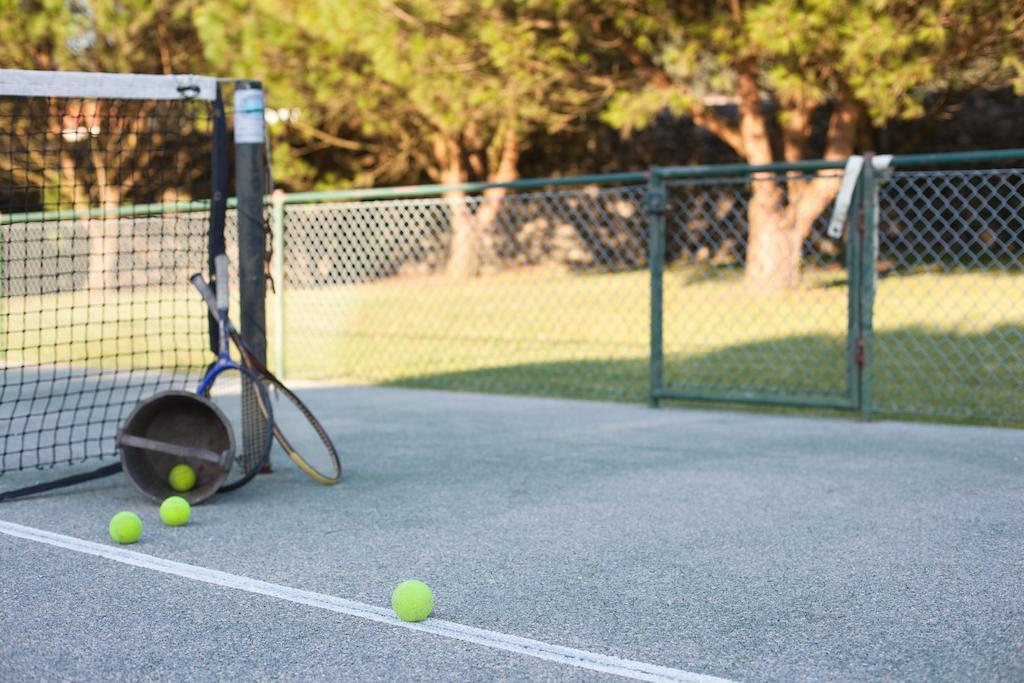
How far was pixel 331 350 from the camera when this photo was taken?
1280 cm

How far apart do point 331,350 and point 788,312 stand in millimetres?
5496

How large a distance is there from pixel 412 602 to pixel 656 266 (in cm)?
516

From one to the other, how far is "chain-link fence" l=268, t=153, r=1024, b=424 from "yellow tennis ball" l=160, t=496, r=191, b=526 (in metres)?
4.28

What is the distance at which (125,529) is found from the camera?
4777 millimetres

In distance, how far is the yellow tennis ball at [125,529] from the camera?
15.7 ft

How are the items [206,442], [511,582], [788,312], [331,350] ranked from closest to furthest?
[511,582]
[206,442]
[331,350]
[788,312]

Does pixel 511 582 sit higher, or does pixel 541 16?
pixel 541 16

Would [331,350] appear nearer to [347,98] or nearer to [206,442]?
[206,442]

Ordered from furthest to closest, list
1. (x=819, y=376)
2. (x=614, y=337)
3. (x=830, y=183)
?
(x=830, y=183) < (x=614, y=337) < (x=819, y=376)

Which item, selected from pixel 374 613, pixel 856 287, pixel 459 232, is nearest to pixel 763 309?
pixel 459 232

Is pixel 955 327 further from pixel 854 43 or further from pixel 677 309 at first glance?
pixel 677 309

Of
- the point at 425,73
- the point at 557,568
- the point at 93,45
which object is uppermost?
the point at 93,45

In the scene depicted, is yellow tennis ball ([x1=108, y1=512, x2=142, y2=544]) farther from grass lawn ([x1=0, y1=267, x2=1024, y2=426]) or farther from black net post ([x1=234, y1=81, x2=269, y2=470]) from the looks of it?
grass lawn ([x1=0, y1=267, x2=1024, y2=426])

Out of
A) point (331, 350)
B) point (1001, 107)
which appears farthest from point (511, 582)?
point (1001, 107)
